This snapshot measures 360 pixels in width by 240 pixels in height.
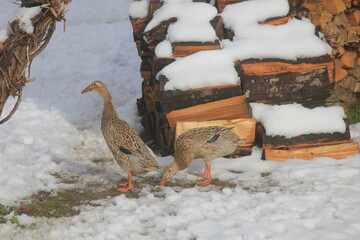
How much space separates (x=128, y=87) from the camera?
1074 cm

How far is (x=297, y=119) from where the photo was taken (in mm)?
6812

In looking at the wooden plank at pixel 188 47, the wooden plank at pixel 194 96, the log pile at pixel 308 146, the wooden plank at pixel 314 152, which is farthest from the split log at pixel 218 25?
the wooden plank at pixel 314 152

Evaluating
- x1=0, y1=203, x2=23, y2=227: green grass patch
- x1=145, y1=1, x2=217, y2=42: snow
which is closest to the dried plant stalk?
x1=0, y1=203, x2=23, y2=227: green grass patch

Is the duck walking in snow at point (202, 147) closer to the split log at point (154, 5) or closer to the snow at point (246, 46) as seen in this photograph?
the snow at point (246, 46)

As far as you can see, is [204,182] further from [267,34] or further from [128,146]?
[267,34]

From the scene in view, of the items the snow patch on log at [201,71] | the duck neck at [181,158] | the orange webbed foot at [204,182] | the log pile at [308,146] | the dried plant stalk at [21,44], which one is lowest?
Result: the log pile at [308,146]

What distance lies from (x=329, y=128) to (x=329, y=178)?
1.12m

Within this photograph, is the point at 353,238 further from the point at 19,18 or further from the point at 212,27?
the point at 212,27

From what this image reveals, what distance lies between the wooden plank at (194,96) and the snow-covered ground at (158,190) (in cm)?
81

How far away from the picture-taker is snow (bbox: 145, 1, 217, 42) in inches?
283

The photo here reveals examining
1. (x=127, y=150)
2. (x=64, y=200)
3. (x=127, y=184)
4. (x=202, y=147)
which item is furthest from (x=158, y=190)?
(x=64, y=200)

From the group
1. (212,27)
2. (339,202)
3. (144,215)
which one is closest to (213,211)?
(144,215)

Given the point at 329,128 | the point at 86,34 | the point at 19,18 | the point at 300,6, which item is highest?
the point at 19,18

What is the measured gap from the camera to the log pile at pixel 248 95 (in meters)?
6.71
